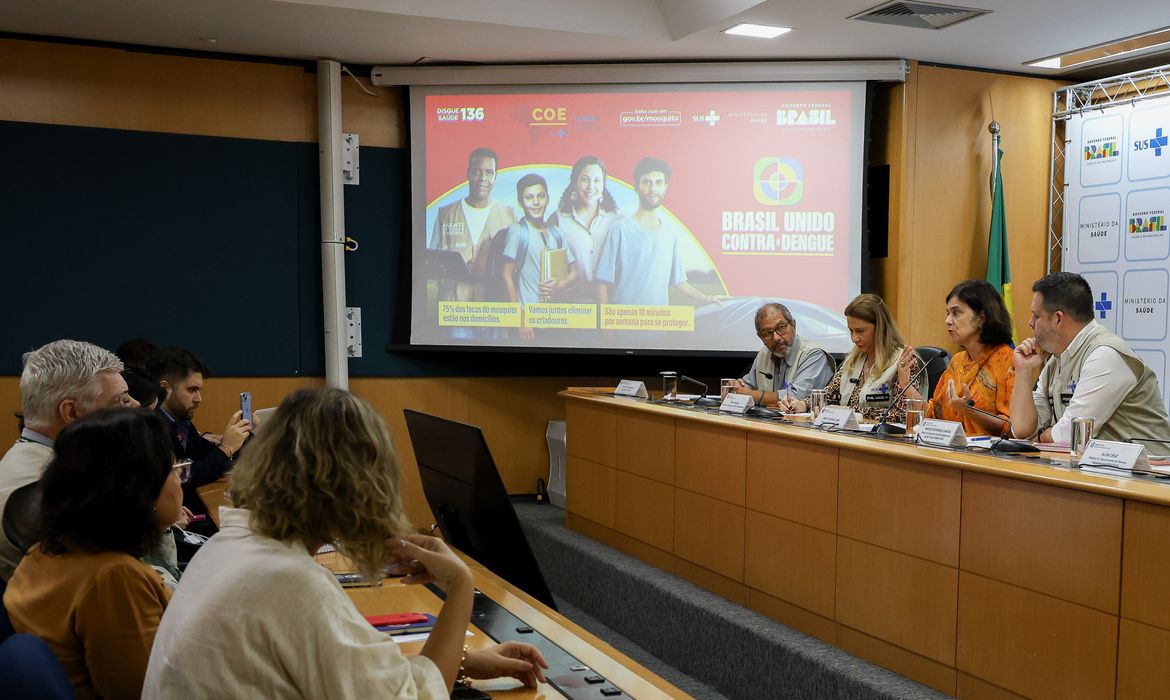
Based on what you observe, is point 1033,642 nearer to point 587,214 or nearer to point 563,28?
point 563,28

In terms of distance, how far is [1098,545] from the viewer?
91.9 inches

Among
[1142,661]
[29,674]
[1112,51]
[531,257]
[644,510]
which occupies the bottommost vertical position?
[644,510]

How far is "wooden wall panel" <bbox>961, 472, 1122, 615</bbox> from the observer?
91.2 inches

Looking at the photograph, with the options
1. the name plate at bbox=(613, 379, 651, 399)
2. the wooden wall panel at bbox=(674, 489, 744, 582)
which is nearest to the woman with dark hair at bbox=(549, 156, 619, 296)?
the name plate at bbox=(613, 379, 651, 399)

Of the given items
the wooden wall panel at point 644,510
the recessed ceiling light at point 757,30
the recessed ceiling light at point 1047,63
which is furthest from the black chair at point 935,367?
the recessed ceiling light at point 1047,63

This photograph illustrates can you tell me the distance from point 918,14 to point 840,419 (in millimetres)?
2458

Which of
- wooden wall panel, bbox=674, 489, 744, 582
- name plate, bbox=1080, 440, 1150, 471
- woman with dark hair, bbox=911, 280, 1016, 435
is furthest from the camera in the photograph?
woman with dark hair, bbox=911, 280, 1016, 435

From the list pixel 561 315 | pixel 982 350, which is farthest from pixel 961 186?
pixel 561 315

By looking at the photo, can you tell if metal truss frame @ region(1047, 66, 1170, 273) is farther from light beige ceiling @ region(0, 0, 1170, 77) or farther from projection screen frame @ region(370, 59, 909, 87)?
projection screen frame @ region(370, 59, 909, 87)

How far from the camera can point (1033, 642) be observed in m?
2.47

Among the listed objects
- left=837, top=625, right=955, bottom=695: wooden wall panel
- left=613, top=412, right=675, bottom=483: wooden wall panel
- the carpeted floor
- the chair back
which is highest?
the chair back

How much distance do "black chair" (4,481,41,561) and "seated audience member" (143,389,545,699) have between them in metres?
0.82

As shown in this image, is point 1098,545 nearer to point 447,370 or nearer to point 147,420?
point 147,420

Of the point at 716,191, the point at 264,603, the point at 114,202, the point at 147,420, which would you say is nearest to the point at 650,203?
the point at 716,191
